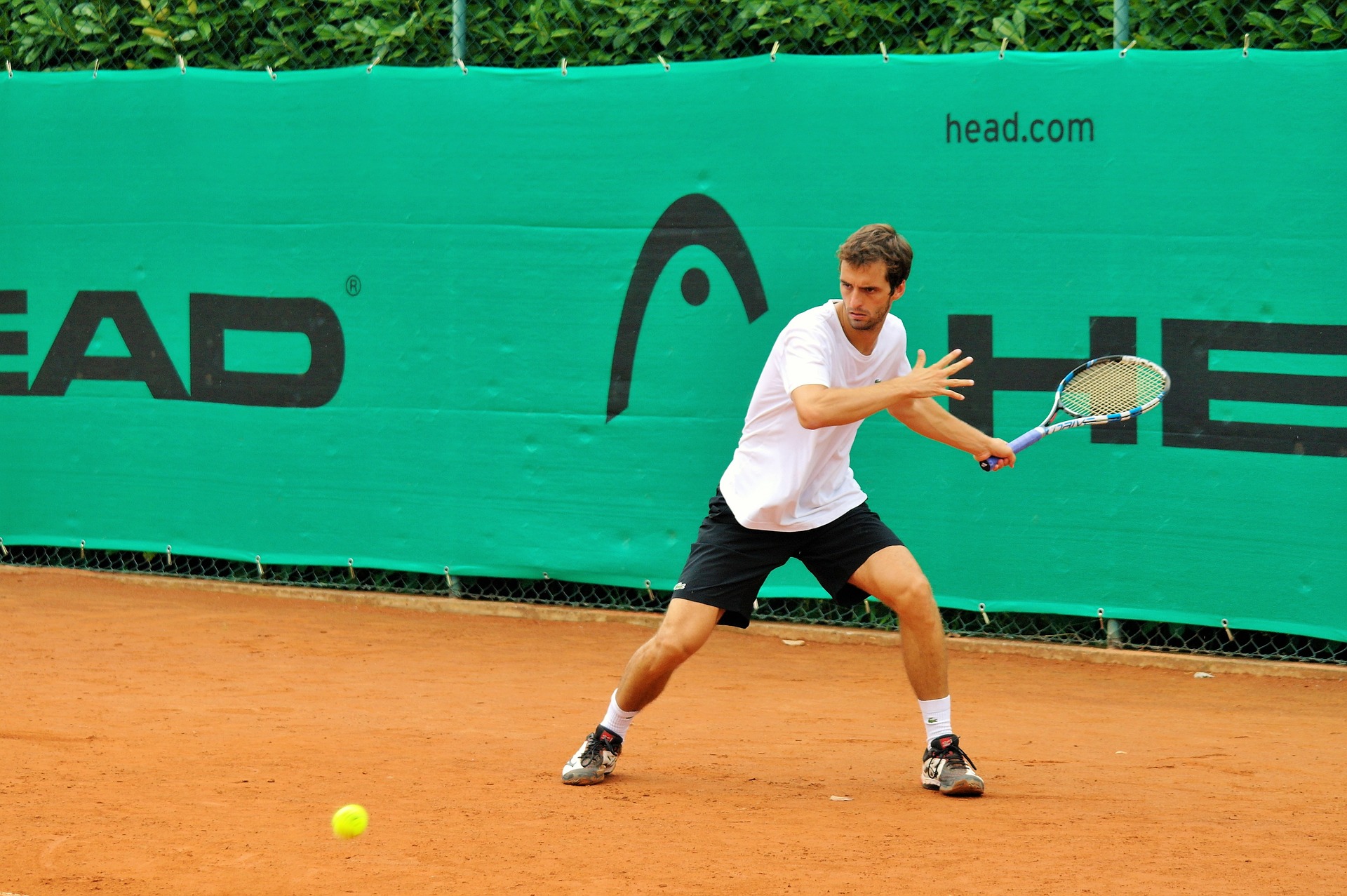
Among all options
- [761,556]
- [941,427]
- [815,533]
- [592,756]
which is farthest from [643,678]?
[941,427]

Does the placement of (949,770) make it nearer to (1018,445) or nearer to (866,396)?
(1018,445)

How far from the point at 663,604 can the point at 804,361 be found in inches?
125

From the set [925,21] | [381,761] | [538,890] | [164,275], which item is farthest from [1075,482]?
[164,275]

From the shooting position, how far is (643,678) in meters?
4.41

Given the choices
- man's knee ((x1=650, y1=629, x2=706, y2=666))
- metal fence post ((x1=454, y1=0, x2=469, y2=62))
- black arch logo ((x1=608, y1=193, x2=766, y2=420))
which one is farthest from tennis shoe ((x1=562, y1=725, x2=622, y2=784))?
metal fence post ((x1=454, y1=0, x2=469, y2=62))

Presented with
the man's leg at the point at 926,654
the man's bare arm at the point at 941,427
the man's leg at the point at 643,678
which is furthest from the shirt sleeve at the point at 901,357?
the man's leg at the point at 643,678

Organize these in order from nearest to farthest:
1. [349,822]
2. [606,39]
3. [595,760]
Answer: [349,822] < [595,760] < [606,39]

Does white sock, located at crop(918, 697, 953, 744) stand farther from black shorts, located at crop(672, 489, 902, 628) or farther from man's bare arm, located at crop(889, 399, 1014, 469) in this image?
man's bare arm, located at crop(889, 399, 1014, 469)

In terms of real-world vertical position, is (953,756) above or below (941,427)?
below

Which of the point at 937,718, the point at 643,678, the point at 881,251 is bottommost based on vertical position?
the point at 937,718

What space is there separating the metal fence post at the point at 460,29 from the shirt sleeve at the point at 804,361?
142 inches

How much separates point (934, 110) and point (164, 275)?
158 inches

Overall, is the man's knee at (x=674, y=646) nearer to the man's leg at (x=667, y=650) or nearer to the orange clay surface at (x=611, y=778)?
the man's leg at (x=667, y=650)

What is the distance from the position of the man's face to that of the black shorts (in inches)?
23.9
